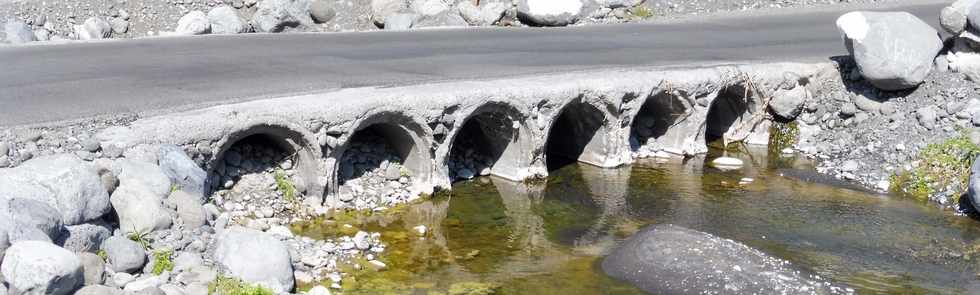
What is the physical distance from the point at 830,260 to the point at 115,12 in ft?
71.5

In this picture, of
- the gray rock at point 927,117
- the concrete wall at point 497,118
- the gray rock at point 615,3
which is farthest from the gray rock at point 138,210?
the gray rock at point 615,3

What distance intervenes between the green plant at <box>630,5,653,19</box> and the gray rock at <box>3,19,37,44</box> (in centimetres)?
1741

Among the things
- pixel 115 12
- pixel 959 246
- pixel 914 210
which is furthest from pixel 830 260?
pixel 115 12

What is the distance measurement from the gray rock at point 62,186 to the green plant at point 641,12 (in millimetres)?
22423

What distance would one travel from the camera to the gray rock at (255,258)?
13281mm

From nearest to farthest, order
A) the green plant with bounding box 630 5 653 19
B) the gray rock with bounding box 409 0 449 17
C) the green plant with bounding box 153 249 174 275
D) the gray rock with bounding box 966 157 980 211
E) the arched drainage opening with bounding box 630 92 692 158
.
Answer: the green plant with bounding box 153 249 174 275 → the gray rock with bounding box 966 157 980 211 → the arched drainage opening with bounding box 630 92 692 158 → the gray rock with bounding box 409 0 449 17 → the green plant with bounding box 630 5 653 19

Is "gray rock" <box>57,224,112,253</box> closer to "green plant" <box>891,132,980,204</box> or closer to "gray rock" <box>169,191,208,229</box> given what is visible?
"gray rock" <box>169,191,208,229</box>

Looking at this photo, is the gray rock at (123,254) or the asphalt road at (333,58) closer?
the gray rock at (123,254)

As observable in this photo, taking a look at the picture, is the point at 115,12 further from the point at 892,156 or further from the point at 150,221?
the point at 892,156

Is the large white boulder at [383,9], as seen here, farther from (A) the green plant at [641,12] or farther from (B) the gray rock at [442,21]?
(A) the green plant at [641,12]

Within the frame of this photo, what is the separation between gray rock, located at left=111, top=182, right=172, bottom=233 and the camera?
13.4 metres

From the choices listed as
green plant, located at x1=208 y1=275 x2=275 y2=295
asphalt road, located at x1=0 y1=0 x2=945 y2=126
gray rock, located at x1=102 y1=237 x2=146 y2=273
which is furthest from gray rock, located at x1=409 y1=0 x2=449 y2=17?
gray rock, located at x1=102 y1=237 x2=146 y2=273

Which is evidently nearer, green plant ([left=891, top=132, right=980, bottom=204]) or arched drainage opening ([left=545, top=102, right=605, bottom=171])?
green plant ([left=891, top=132, right=980, bottom=204])

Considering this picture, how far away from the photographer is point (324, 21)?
3192cm
